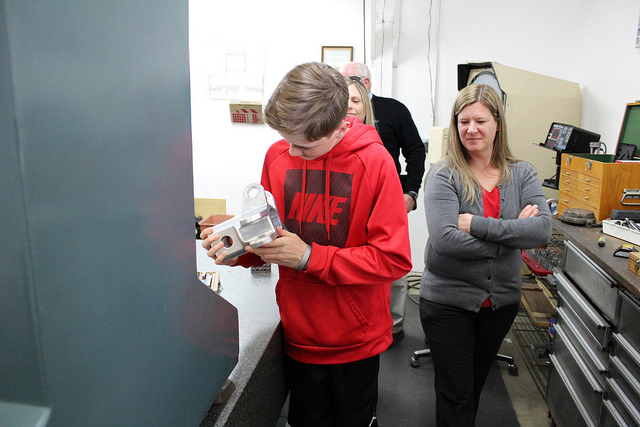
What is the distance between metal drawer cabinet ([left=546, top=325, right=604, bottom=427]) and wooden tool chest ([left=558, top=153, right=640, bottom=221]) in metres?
0.54

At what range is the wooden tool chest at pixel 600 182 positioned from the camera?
1843mm

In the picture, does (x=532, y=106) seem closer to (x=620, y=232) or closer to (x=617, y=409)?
(x=620, y=232)

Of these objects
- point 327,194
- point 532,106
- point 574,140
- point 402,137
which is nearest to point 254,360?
point 327,194

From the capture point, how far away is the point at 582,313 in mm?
1762

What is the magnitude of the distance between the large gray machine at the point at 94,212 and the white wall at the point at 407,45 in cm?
311

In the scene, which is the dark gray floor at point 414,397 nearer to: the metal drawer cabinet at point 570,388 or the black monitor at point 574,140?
the metal drawer cabinet at point 570,388

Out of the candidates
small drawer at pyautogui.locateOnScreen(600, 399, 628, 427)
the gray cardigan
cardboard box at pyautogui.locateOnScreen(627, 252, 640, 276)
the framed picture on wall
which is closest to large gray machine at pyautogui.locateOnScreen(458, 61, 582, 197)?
the framed picture on wall

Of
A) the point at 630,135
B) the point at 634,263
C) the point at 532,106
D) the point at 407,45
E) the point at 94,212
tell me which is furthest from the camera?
the point at 407,45

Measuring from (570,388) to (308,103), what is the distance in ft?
5.20

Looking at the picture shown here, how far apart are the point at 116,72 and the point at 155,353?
1.24 ft

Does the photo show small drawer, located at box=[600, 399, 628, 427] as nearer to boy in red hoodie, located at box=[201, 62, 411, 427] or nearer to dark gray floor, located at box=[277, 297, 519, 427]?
dark gray floor, located at box=[277, 297, 519, 427]

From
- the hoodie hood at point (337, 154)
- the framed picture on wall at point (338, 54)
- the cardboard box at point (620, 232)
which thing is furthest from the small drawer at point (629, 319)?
the framed picture on wall at point (338, 54)

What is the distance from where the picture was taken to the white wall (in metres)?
3.38

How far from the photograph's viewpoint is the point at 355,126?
1187mm
